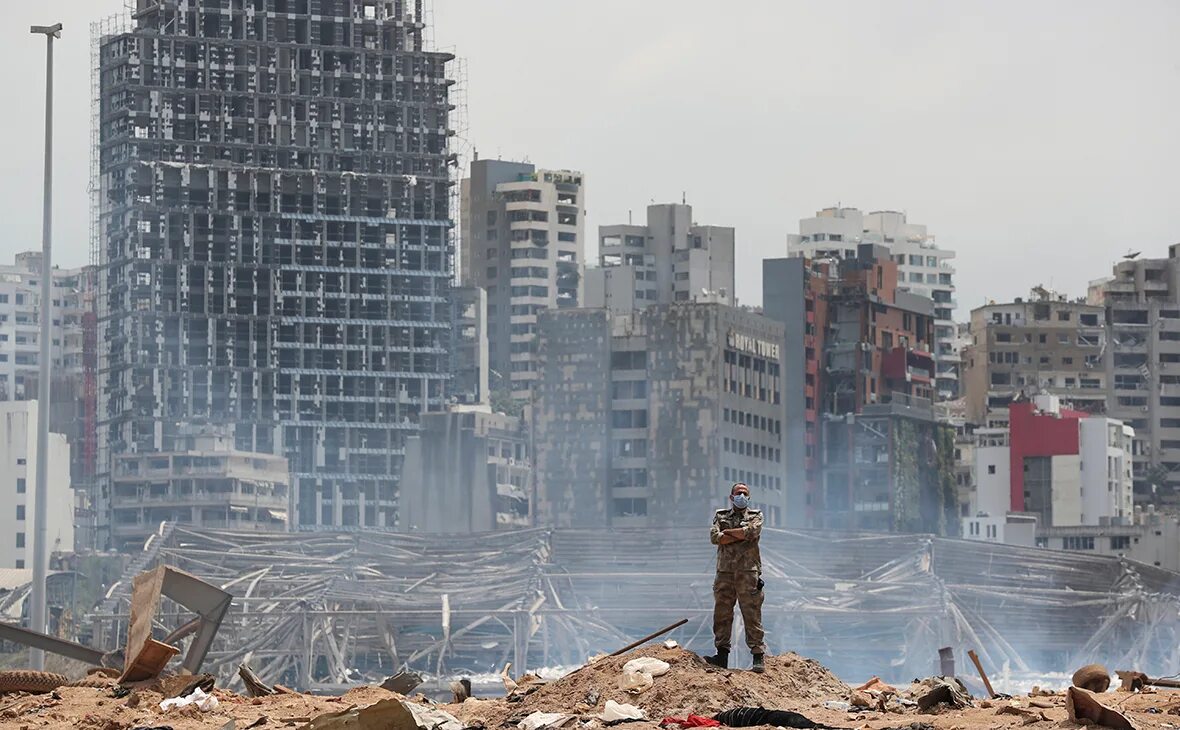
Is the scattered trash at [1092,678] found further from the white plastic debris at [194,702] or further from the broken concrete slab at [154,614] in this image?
the broken concrete slab at [154,614]

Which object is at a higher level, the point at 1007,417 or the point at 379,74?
the point at 379,74

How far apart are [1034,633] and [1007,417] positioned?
3383 cm

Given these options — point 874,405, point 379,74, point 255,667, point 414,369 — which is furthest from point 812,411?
point 255,667

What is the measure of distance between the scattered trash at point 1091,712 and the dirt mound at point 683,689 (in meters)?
3.30

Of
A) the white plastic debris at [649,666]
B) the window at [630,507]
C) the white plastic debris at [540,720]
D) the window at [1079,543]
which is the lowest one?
the window at [1079,543]

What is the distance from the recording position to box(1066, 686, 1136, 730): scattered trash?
19811 mm

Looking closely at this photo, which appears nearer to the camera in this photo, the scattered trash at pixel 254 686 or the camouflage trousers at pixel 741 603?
the camouflage trousers at pixel 741 603

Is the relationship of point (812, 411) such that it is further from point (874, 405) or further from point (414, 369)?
point (414, 369)

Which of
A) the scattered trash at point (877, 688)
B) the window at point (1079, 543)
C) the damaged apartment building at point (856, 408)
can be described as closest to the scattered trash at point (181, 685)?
the scattered trash at point (877, 688)

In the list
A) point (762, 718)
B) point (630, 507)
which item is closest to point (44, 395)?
point (762, 718)

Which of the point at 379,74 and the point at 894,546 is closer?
the point at 894,546

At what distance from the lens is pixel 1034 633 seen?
15988 cm

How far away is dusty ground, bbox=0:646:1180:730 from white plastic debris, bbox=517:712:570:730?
218mm

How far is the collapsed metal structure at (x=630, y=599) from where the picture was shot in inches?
5561
